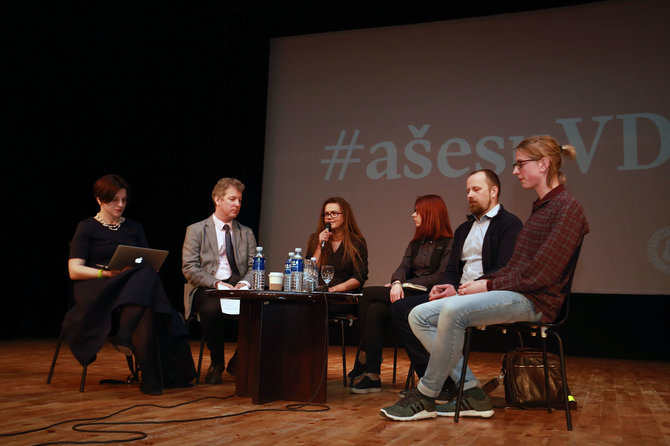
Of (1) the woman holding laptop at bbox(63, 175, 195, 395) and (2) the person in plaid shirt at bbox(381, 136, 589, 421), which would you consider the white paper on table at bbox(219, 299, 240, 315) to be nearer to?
(1) the woman holding laptop at bbox(63, 175, 195, 395)

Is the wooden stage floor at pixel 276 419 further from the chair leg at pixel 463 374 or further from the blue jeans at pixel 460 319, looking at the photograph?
the blue jeans at pixel 460 319

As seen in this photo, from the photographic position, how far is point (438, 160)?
5625mm

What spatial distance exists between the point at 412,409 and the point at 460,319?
411mm

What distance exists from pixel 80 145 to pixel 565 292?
5.76 metres

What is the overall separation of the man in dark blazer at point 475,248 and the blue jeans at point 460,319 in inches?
9.7

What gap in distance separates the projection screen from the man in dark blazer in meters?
2.68

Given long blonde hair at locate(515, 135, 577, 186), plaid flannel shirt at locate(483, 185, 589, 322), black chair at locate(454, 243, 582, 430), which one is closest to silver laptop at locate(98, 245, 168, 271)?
black chair at locate(454, 243, 582, 430)

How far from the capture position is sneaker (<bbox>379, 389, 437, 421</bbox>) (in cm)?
231

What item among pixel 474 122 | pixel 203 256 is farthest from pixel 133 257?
pixel 474 122

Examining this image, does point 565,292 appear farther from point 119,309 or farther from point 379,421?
point 119,309

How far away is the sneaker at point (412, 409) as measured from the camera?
7.57ft

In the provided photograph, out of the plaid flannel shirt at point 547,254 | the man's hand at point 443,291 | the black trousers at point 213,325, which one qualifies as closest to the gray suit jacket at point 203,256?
the black trousers at point 213,325

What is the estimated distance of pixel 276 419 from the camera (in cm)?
229

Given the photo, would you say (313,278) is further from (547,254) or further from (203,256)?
(547,254)
